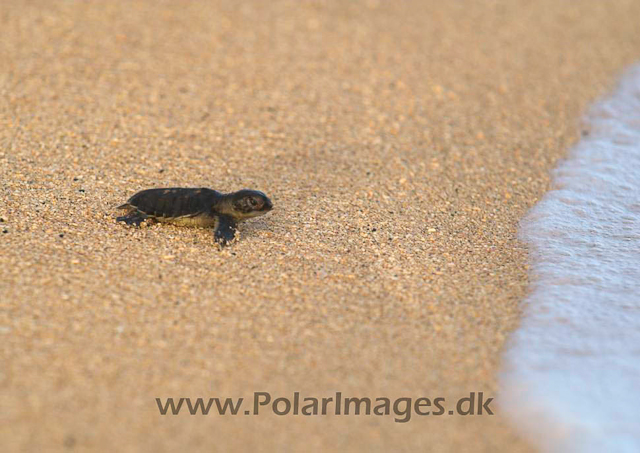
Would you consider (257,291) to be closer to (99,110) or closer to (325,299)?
(325,299)

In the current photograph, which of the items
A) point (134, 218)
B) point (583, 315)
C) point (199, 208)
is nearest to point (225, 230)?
point (199, 208)

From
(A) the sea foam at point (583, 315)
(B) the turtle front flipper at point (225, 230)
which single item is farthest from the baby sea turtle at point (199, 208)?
(A) the sea foam at point (583, 315)

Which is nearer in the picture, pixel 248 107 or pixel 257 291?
pixel 257 291

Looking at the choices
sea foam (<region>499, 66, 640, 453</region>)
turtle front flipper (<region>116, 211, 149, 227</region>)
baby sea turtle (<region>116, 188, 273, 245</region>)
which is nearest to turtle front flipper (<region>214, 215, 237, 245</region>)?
baby sea turtle (<region>116, 188, 273, 245</region>)

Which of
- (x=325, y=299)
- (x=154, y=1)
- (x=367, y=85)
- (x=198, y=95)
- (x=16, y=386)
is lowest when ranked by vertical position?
(x=16, y=386)

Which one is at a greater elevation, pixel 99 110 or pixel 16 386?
pixel 99 110

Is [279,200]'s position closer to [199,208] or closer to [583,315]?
[199,208]

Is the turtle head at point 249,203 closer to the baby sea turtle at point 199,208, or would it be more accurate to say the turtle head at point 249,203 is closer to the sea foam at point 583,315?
the baby sea turtle at point 199,208

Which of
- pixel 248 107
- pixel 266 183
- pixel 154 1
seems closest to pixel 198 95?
pixel 248 107
